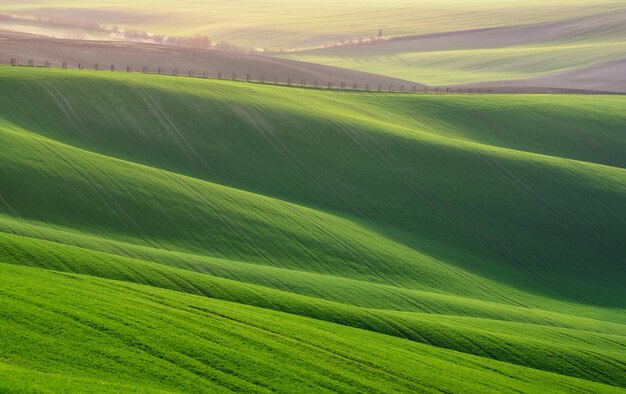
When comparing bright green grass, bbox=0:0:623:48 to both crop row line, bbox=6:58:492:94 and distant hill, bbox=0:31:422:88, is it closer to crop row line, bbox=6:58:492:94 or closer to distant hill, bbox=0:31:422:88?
distant hill, bbox=0:31:422:88

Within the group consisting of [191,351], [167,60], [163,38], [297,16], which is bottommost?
[163,38]

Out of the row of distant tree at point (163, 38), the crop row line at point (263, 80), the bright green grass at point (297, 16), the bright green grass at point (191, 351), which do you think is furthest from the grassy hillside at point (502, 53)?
the bright green grass at point (191, 351)

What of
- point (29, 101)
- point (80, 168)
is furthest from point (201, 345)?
point (29, 101)

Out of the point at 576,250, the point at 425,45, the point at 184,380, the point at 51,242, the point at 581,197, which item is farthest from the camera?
the point at 425,45

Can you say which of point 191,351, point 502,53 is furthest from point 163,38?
point 191,351

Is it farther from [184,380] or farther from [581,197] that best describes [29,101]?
[184,380]

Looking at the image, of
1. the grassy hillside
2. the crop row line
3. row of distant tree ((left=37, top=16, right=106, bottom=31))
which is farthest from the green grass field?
row of distant tree ((left=37, top=16, right=106, bottom=31))

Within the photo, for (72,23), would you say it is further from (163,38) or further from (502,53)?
(502,53)
